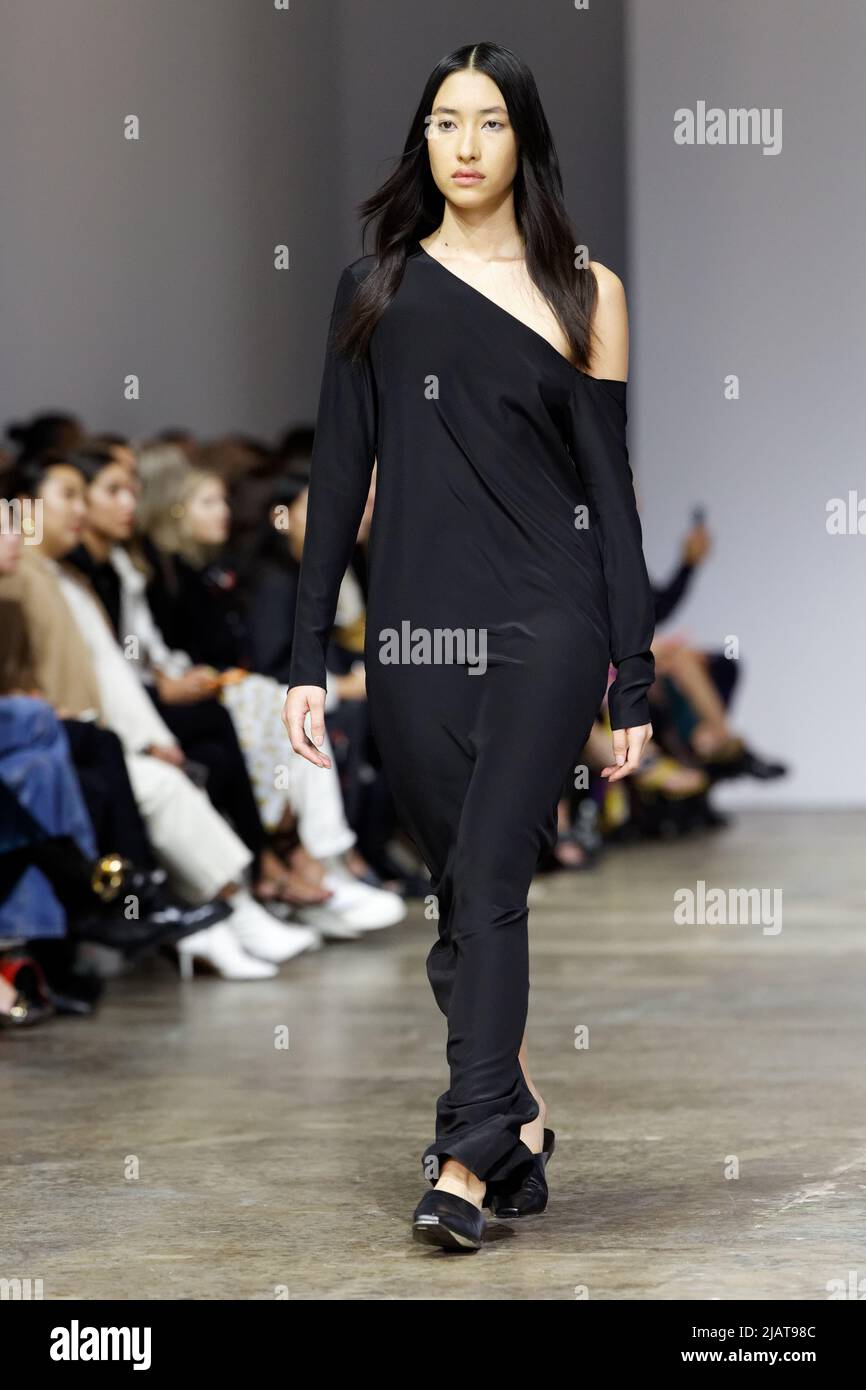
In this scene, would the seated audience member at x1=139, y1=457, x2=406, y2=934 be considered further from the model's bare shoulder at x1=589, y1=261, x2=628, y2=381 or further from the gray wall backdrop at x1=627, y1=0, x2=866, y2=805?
the gray wall backdrop at x1=627, y1=0, x2=866, y2=805

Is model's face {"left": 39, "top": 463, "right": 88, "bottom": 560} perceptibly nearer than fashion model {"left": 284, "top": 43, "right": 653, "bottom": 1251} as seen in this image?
No

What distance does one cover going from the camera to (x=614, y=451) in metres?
2.37

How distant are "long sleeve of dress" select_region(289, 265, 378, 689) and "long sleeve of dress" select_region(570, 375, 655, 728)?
25 centimetres

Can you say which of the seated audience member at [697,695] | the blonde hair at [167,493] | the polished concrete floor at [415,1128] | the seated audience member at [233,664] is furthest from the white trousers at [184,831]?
the seated audience member at [697,695]

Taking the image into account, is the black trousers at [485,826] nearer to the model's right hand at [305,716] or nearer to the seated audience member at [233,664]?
the model's right hand at [305,716]

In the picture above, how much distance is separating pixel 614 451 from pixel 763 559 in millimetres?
6528

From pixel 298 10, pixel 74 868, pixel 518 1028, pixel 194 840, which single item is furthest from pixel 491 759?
pixel 298 10

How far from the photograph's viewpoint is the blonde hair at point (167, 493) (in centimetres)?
519

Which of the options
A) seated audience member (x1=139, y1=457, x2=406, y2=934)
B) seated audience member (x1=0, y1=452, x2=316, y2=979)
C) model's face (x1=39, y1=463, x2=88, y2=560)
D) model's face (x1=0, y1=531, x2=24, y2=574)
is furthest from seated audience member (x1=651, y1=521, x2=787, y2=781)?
model's face (x1=0, y1=531, x2=24, y2=574)

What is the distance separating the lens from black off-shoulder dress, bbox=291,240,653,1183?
2273 mm

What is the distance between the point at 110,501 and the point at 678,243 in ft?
15.6

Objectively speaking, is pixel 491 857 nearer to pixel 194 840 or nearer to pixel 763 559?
pixel 194 840

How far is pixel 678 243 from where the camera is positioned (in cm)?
884
